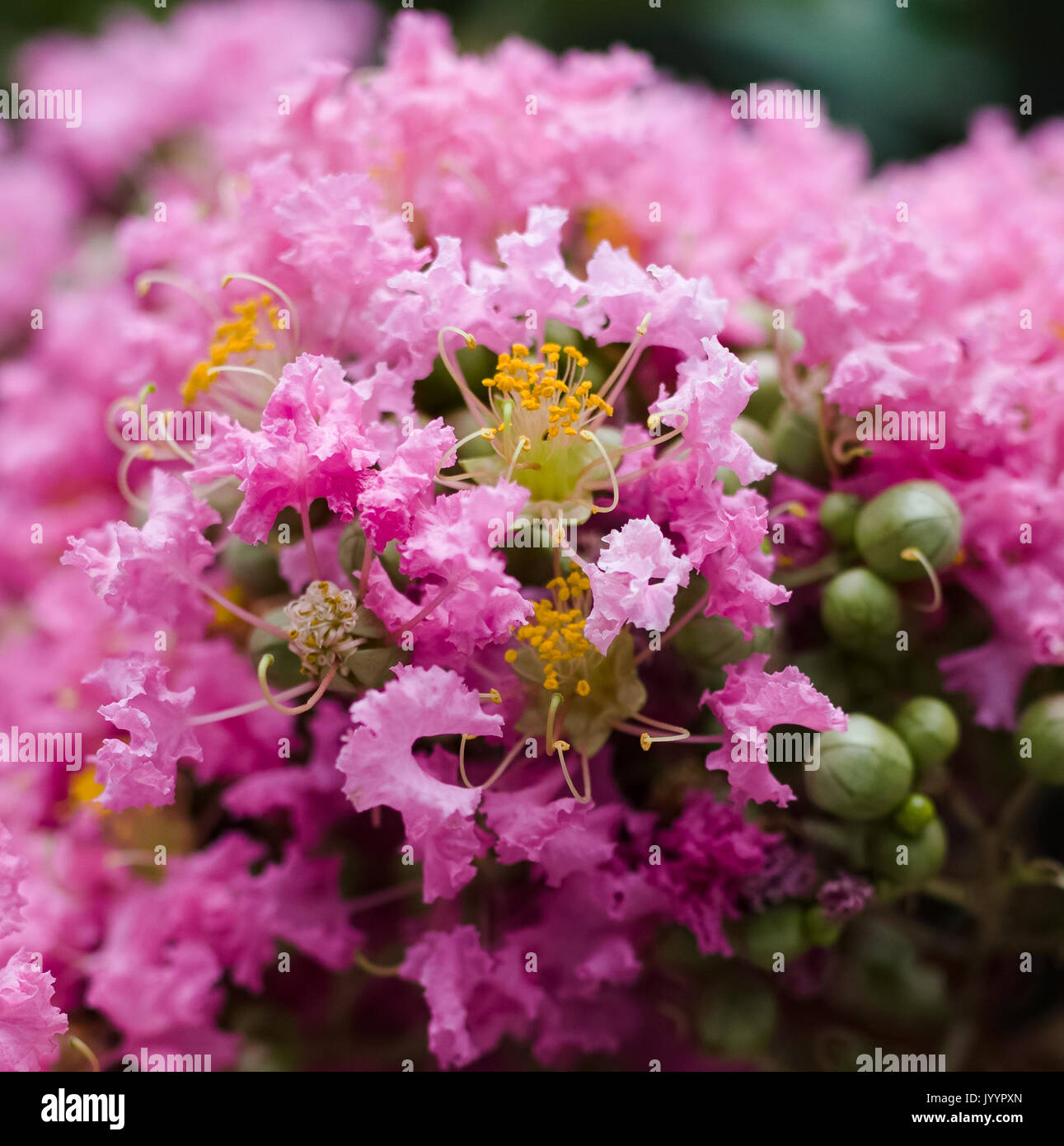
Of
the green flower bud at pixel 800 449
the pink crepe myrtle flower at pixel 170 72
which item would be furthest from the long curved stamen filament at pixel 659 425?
the pink crepe myrtle flower at pixel 170 72

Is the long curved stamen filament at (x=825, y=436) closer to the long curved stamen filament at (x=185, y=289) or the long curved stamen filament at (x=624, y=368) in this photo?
the long curved stamen filament at (x=624, y=368)

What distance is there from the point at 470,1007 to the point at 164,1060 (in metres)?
0.20

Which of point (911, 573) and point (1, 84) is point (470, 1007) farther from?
point (1, 84)

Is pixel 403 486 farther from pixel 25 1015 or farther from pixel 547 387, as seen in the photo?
pixel 25 1015

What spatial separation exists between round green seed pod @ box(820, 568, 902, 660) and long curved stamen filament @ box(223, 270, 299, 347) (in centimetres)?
32

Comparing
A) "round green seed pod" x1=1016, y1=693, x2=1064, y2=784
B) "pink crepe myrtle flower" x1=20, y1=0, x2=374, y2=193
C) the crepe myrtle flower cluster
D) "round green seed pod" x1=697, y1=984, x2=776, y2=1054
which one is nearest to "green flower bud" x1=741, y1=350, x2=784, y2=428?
the crepe myrtle flower cluster

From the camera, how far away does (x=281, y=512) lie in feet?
1.97

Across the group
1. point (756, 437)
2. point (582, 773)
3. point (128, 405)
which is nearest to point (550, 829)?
point (582, 773)

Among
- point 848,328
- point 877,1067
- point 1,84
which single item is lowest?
point 877,1067

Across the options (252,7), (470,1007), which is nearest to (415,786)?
(470,1007)

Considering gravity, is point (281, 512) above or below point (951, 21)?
below

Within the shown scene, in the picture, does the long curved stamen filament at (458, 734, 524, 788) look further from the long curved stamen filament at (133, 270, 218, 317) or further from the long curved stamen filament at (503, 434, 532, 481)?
the long curved stamen filament at (133, 270, 218, 317)

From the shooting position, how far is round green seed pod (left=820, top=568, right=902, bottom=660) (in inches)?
24.0

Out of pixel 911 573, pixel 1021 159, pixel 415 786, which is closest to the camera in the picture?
pixel 415 786
